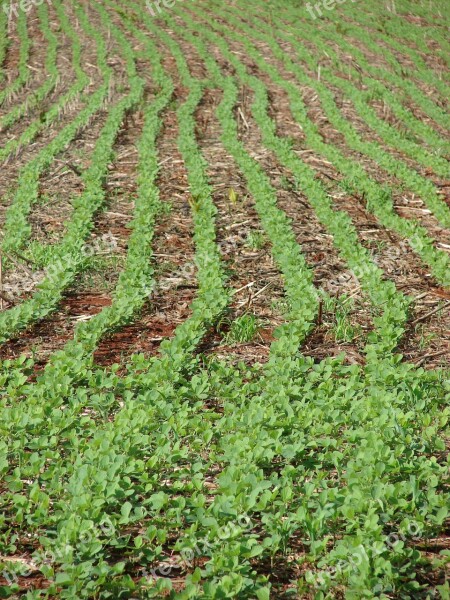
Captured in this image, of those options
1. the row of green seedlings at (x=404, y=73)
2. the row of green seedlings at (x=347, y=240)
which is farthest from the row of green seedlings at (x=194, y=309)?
the row of green seedlings at (x=404, y=73)

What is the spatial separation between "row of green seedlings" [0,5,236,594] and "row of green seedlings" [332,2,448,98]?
7409 mm

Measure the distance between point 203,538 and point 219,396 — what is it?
1511 millimetres

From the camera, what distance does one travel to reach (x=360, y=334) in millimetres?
5902

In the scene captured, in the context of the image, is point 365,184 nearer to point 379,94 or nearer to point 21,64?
point 379,94

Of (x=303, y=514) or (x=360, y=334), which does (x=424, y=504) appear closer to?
(x=303, y=514)

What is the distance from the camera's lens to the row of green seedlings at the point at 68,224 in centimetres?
614

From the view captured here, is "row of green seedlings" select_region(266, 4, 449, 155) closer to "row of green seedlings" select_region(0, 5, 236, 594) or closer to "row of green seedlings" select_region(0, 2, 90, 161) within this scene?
"row of green seedlings" select_region(0, 5, 236, 594)

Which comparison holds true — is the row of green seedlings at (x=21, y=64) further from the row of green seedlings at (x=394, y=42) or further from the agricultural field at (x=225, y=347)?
the row of green seedlings at (x=394, y=42)

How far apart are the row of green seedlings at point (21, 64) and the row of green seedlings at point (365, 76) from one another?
7267 mm

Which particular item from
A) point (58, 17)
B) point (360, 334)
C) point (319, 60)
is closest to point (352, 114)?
point (319, 60)

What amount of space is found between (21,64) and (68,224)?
34.6 feet

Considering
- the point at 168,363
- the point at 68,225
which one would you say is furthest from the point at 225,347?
the point at 68,225

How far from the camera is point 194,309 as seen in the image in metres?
6.19

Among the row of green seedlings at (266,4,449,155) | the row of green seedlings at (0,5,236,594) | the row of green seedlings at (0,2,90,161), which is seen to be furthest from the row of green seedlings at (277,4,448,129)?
the row of green seedlings at (0,2,90,161)
